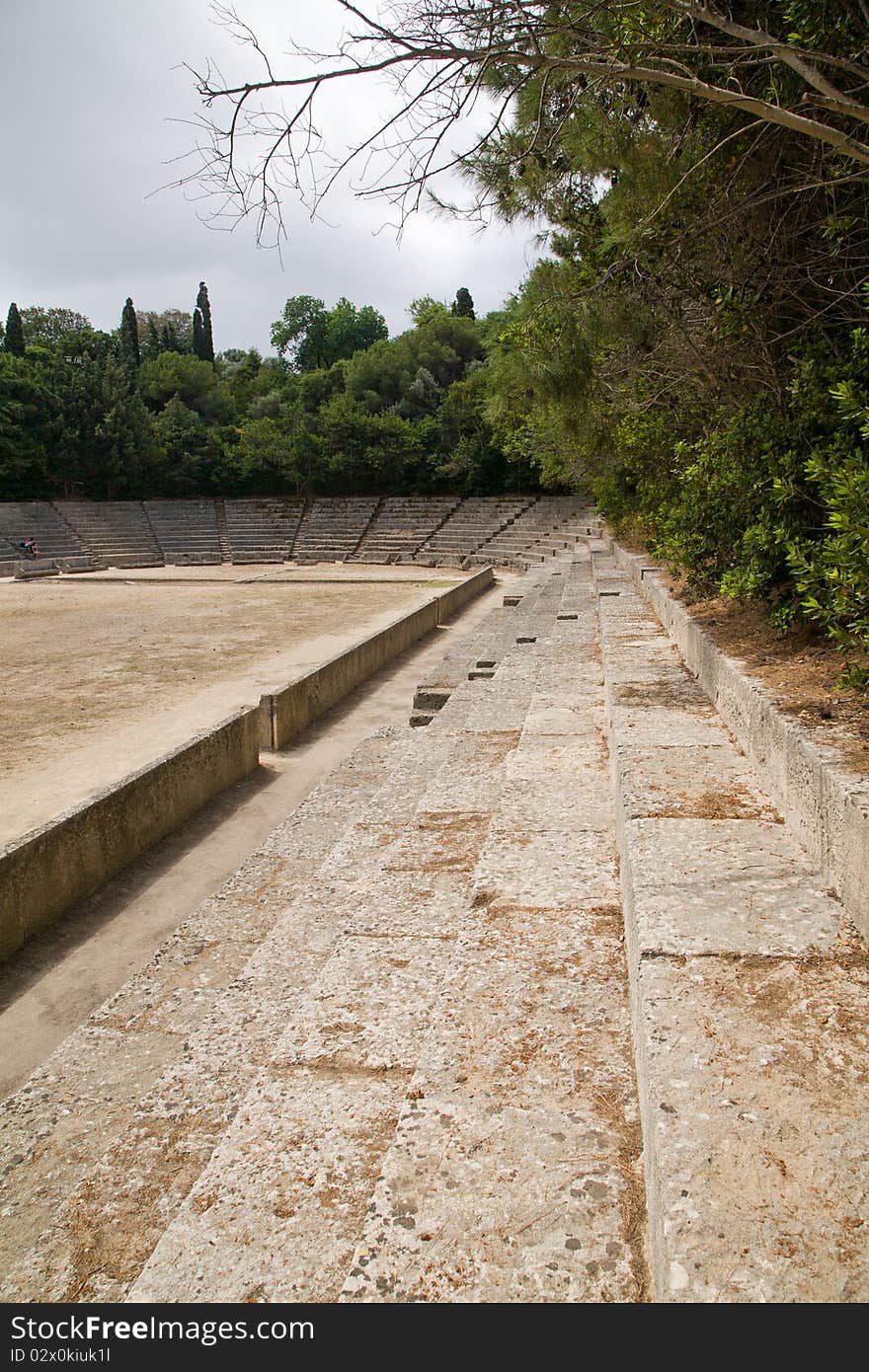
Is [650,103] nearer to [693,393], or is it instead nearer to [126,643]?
[693,393]

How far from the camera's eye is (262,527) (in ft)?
128

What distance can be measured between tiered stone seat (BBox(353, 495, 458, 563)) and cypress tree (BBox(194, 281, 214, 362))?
25296 millimetres

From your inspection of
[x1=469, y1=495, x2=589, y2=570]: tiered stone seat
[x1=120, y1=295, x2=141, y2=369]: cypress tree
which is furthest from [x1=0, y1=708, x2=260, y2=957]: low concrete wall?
[x1=120, y1=295, x2=141, y2=369]: cypress tree

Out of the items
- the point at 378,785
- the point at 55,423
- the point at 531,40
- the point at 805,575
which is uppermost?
the point at 55,423

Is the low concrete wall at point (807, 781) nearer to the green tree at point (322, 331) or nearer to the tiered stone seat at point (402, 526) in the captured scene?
the tiered stone seat at point (402, 526)

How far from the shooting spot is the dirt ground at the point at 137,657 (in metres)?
7.61

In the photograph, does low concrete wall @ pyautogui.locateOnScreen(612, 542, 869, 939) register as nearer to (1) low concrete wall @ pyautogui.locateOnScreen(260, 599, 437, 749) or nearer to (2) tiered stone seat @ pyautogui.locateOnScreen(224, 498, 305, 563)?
(1) low concrete wall @ pyautogui.locateOnScreen(260, 599, 437, 749)

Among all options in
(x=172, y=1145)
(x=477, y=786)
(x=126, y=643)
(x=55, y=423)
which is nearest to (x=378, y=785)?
(x=477, y=786)

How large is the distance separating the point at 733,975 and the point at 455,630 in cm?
1439

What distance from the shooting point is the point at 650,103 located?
540 centimetres

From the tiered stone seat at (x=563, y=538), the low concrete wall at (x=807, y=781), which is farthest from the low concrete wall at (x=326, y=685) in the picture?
the tiered stone seat at (x=563, y=538)

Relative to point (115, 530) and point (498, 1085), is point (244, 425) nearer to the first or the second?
point (115, 530)

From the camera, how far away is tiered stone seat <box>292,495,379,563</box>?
117 ft

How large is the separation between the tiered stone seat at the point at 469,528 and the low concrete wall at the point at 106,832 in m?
25.8
